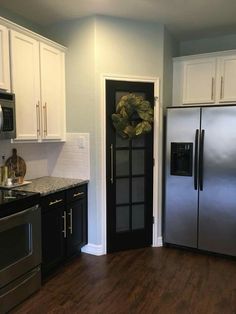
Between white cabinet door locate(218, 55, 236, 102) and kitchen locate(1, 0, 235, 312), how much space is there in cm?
74

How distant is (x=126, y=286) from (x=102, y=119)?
1777mm

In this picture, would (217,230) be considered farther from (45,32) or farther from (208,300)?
(45,32)

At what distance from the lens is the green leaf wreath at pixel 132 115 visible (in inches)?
117

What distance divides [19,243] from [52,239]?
458 millimetres

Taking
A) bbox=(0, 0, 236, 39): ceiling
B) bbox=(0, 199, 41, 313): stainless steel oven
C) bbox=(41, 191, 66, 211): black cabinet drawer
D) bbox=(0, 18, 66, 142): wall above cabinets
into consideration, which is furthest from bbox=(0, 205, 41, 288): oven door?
bbox=(0, 0, 236, 39): ceiling

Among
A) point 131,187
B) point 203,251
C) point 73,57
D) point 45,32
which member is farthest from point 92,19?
point 203,251

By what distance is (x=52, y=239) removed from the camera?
8.70 ft

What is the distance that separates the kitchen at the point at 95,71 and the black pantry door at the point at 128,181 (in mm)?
103

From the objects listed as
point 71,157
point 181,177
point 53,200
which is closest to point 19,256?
point 53,200

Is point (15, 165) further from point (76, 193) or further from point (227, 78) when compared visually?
point (227, 78)

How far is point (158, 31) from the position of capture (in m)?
3.24

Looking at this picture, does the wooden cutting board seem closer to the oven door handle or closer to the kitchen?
the kitchen

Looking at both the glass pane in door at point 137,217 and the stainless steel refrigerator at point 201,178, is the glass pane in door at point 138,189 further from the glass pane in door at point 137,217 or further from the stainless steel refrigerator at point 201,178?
the stainless steel refrigerator at point 201,178

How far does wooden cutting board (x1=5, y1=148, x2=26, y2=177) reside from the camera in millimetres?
2857
